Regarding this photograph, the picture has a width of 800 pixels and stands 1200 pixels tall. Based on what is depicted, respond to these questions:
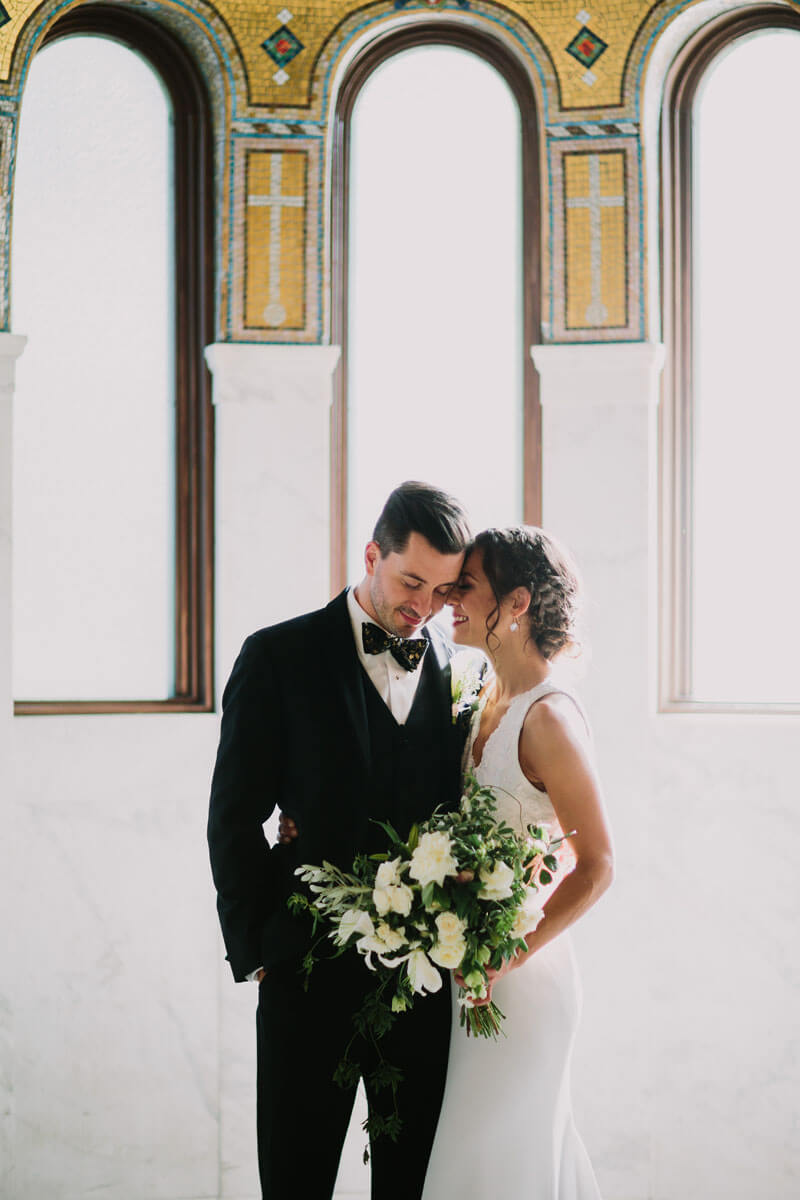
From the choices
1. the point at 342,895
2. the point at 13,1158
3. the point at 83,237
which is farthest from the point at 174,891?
the point at 83,237

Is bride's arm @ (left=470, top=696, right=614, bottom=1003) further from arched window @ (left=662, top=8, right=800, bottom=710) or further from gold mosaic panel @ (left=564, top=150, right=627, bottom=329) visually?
gold mosaic panel @ (left=564, top=150, right=627, bottom=329)

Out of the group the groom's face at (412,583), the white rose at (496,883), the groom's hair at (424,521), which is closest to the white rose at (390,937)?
the white rose at (496,883)

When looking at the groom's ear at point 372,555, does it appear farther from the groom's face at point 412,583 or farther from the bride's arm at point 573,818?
the bride's arm at point 573,818

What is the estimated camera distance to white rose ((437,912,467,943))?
6.14 ft

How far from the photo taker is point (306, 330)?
3.22 m

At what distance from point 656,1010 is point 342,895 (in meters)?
1.62

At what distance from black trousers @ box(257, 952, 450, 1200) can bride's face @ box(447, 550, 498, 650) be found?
0.73 metres

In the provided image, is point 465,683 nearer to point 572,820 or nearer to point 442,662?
point 442,662

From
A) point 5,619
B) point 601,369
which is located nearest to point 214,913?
point 5,619

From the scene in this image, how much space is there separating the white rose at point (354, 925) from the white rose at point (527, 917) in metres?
0.26

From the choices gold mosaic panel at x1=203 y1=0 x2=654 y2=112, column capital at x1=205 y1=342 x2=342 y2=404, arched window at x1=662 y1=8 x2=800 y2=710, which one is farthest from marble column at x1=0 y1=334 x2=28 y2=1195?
arched window at x1=662 y1=8 x2=800 y2=710

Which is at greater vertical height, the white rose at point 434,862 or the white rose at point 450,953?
the white rose at point 434,862

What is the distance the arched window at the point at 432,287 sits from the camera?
133 inches

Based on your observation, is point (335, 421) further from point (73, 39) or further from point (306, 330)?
point (73, 39)
